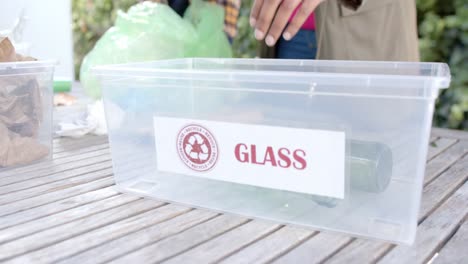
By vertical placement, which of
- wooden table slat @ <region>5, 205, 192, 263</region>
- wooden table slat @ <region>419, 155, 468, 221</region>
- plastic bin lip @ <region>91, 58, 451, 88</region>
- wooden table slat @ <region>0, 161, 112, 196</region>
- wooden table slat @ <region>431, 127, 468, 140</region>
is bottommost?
wooden table slat @ <region>419, 155, 468, 221</region>

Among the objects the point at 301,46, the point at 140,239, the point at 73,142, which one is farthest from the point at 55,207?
the point at 301,46

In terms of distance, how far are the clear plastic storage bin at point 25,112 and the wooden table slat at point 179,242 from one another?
0.41 m

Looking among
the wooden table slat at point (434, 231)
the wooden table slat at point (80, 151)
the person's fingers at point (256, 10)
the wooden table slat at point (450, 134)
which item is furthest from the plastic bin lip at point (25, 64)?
the wooden table slat at point (450, 134)

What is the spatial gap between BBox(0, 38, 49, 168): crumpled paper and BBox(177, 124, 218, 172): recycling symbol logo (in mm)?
355

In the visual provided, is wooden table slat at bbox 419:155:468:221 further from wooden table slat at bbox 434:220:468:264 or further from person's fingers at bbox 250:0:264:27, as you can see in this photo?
person's fingers at bbox 250:0:264:27

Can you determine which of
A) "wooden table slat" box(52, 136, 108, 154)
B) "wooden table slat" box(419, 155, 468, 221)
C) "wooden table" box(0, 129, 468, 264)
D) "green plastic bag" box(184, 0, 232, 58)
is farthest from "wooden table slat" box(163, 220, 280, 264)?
"green plastic bag" box(184, 0, 232, 58)

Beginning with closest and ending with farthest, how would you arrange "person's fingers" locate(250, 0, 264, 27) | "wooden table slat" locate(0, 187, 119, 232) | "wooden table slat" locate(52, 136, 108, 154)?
"wooden table slat" locate(0, 187, 119, 232) → "person's fingers" locate(250, 0, 264, 27) → "wooden table slat" locate(52, 136, 108, 154)

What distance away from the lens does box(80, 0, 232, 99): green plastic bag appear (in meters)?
1.32

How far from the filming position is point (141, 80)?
2.39 ft

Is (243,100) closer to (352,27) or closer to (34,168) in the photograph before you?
(34,168)

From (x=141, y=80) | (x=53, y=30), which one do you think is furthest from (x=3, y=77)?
(x=53, y=30)

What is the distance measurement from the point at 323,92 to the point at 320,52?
2.39 feet

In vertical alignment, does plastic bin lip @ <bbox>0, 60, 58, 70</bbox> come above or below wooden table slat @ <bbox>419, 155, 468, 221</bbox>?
above

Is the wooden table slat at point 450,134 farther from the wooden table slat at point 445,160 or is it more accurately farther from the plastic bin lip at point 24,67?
the plastic bin lip at point 24,67
